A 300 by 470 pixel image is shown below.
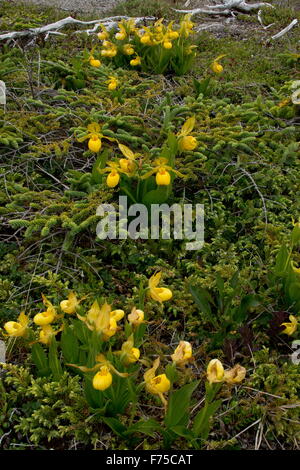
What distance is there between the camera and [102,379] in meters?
1.61

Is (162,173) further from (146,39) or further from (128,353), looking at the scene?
(146,39)

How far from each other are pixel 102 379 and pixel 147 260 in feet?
3.46

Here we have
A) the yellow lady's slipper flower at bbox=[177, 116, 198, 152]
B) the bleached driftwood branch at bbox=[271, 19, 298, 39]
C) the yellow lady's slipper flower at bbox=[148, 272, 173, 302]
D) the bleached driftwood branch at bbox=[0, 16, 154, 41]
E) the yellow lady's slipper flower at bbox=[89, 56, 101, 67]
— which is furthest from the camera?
the bleached driftwood branch at bbox=[271, 19, 298, 39]

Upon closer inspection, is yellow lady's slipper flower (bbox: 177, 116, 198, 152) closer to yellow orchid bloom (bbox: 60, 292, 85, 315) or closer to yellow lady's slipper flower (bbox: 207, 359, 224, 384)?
yellow orchid bloom (bbox: 60, 292, 85, 315)

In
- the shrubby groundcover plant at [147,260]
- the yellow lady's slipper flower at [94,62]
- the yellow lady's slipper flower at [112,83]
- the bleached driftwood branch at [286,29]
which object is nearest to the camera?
the shrubby groundcover plant at [147,260]

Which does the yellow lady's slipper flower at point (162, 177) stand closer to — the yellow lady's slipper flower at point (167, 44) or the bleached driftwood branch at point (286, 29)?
the yellow lady's slipper flower at point (167, 44)

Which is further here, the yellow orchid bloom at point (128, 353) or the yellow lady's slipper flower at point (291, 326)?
the yellow lady's slipper flower at point (291, 326)

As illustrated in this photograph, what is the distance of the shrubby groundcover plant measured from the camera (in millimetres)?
1841

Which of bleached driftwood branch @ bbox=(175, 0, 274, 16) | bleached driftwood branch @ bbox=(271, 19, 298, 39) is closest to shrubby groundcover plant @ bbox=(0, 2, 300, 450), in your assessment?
A: bleached driftwood branch @ bbox=(271, 19, 298, 39)

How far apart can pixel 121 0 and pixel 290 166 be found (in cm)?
378

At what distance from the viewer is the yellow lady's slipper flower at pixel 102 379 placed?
5.29ft

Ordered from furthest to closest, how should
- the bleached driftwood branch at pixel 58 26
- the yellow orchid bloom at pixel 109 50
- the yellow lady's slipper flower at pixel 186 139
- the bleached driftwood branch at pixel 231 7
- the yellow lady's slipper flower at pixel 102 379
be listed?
the bleached driftwood branch at pixel 231 7 → the bleached driftwood branch at pixel 58 26 → the yellow orchid bloom at pixel 109 50 → the yellow lady's slipper flower at pixel 186 139 → the yellow lady's slipper flower at pixel 102 379

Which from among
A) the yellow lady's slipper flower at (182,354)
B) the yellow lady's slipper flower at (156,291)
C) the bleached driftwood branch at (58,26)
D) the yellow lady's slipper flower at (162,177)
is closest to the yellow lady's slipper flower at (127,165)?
the yellow lady's slipper flower at (162,177)

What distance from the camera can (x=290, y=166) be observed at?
10.6 ft
